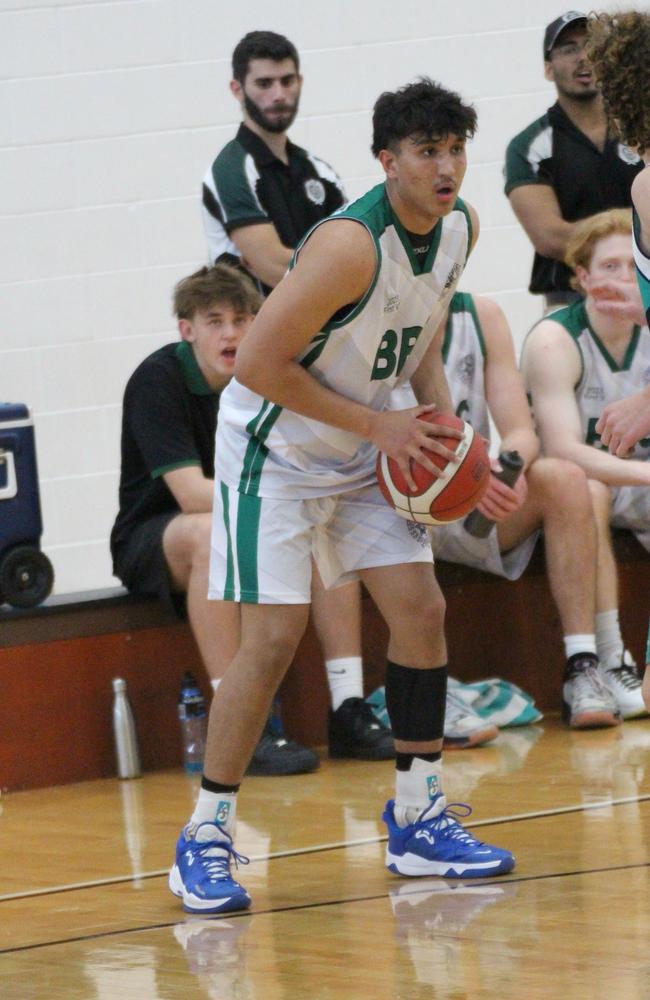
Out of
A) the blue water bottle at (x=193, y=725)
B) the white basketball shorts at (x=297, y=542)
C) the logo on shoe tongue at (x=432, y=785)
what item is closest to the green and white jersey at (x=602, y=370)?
the blue water bottle at (x=193, y=725)

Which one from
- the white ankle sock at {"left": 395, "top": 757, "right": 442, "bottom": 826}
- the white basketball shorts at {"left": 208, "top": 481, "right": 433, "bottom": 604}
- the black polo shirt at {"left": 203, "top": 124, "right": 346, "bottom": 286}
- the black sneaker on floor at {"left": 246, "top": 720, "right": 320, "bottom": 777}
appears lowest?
the black sneaker on floor at {"left": 246, "top": 720, "right": 320, "bottom": 777}

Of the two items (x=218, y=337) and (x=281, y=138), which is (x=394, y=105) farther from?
(x=281, y=138)

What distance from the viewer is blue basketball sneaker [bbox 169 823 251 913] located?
→ 3.13 m

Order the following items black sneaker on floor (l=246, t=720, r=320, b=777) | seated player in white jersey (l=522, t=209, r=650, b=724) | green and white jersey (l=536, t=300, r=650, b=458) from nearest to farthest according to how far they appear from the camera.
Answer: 1. black sneaker on floor (l=246, t=720, r=320, b=777)
2. seated player in white jersey (l=522, t=209, r=650, b=724)
3. green and white jersey (l=536, t=300, r=650, b=458)

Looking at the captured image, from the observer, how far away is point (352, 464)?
332 centimetres

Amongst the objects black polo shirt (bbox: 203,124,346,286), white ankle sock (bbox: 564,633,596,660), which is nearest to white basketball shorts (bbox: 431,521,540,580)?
white ankle sock (bbox: 564,633,596,660)

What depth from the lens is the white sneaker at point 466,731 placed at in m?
4.70

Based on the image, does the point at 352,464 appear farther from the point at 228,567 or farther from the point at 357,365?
the point at 228,567

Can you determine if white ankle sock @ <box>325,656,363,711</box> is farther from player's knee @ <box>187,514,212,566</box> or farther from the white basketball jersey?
the white basketball jersey

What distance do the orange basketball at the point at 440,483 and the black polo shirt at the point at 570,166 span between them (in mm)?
2277

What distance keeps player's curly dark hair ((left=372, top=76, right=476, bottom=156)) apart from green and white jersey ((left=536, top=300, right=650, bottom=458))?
195cm

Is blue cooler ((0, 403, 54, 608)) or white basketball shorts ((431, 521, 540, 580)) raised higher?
blue cooler ((0, 403, 54, 608))

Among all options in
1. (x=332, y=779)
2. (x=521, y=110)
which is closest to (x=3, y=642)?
(x=332, y=779)

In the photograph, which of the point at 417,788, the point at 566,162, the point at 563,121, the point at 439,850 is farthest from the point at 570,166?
the point at 439,850
